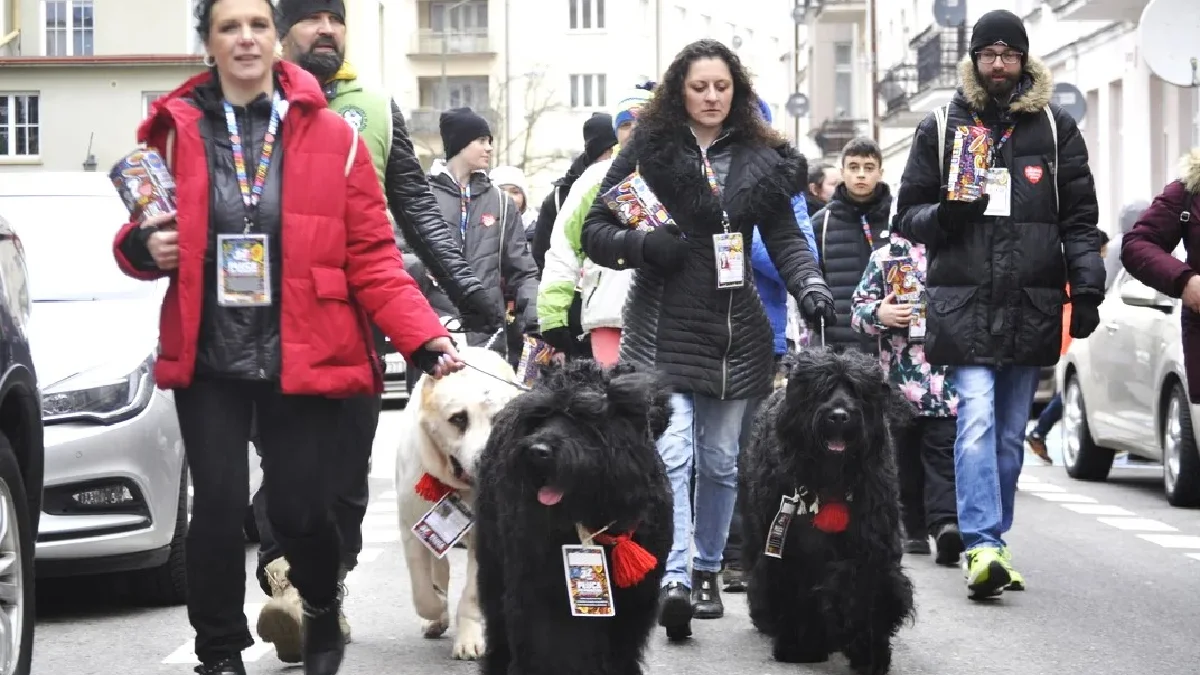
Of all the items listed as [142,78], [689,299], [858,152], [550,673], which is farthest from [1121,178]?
[142,78]

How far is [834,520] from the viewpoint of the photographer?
23.6 ft

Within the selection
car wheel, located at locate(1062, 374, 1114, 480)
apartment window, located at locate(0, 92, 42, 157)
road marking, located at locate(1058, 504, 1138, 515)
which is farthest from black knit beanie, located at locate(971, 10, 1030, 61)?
apartment window, located at locate(0, 92, 42, 157)

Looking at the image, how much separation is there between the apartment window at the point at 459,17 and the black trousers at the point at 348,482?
277ft

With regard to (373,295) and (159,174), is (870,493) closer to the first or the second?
(373,295)

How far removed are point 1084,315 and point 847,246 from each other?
277cm

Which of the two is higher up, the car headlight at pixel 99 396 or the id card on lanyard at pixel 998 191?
the id card on lanyard at pixel 998 191

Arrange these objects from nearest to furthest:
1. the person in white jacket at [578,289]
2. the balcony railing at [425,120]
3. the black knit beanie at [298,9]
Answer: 1. the black knit beanie at [298,9]
2. the person in white jacket at [578,289]
3. the balcony railing at [425,120]

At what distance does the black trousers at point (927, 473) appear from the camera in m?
10.5

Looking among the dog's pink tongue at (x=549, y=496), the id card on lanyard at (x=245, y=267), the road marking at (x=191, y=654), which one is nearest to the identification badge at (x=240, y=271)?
the id card on lanyard at (x=245, y=267)

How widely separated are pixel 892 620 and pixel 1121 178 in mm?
24276

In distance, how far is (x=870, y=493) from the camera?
23.6 feet

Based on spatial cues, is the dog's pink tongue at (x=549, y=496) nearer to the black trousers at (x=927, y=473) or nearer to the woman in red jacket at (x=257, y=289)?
the woman in red jacket at (x=257, y=289)

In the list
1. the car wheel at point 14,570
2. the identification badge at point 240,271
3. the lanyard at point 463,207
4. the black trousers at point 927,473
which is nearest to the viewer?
the identification badge at point 240,271

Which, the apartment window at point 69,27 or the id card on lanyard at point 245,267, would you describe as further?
the apartment window at point 69,27
